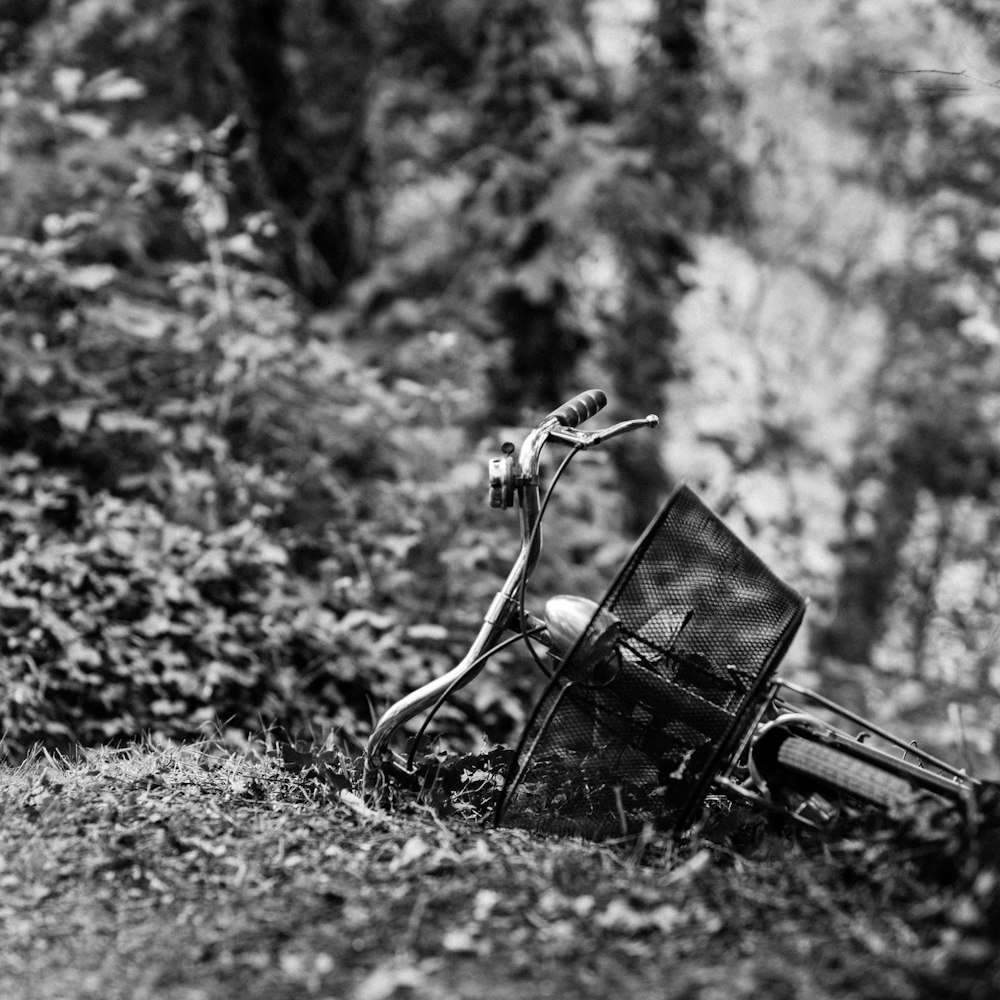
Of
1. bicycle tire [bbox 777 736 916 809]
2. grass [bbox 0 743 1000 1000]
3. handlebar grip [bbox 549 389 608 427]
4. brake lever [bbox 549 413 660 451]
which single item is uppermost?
handlebar grip [bbox 549 389 608 427]

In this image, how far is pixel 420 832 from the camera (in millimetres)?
2984

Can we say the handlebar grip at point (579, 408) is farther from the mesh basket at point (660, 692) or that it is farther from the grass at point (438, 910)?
the grass at point (438, 910)

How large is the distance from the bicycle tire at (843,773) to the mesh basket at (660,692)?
139 mm

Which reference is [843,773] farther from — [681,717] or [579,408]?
[579,408]

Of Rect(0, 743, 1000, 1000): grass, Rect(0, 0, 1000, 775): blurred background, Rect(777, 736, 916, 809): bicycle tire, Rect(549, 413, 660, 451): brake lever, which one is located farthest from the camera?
Rect(0, 0, 1000, 775): blurred background

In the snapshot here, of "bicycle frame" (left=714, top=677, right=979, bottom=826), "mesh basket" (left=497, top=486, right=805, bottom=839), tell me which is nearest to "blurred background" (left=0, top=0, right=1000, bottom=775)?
"mesh basket" (left=497, top=486, right=805, bottom=839)

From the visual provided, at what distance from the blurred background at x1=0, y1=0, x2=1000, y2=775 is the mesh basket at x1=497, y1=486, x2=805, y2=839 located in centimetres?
200

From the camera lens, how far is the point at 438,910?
7.88 ft

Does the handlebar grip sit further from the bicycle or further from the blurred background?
the blurred background

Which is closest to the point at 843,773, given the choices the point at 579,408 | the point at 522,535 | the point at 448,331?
the point at 522,535

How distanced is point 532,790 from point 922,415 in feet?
28.6

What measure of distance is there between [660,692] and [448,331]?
5.46m

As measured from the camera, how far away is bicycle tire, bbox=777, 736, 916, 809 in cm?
269

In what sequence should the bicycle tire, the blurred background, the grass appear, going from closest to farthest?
1. the grass
2. the bicycle tire
3. the blurred background
